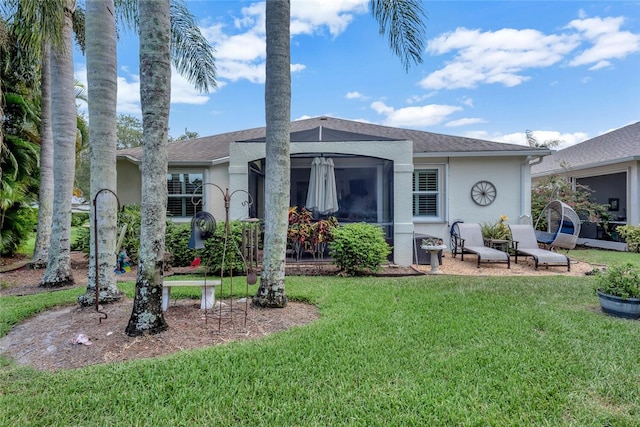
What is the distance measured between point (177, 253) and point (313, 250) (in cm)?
357

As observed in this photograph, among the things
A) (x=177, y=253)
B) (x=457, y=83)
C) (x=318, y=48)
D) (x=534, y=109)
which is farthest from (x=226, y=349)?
(x=534, y=109)

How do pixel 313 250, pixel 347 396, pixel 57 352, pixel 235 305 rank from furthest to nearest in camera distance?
pixel 313 250
pixel 235 305
pixel 57 352
pixel 347 396

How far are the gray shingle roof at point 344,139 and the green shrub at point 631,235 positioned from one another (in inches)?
165

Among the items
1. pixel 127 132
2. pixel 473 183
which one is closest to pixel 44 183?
pixel 473 183

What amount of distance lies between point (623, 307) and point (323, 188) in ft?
21.9

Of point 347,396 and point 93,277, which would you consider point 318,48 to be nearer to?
point 93,277

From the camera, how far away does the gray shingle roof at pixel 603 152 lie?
1259 cm

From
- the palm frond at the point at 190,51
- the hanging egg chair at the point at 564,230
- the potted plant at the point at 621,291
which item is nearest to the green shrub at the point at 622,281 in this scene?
the potted plant at the point at 621,291

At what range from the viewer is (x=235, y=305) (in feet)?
17.7

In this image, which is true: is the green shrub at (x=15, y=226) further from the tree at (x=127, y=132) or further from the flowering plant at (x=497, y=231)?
the tree at (x=127, y=132)

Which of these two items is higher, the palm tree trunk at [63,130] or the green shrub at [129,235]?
the palm tree trunk at [63,130]

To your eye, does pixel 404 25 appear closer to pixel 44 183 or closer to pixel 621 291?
pixel 621 291

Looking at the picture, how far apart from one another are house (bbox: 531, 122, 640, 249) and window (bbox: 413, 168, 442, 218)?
6.90 meters

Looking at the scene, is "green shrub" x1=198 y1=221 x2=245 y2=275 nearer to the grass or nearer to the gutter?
the gutter
